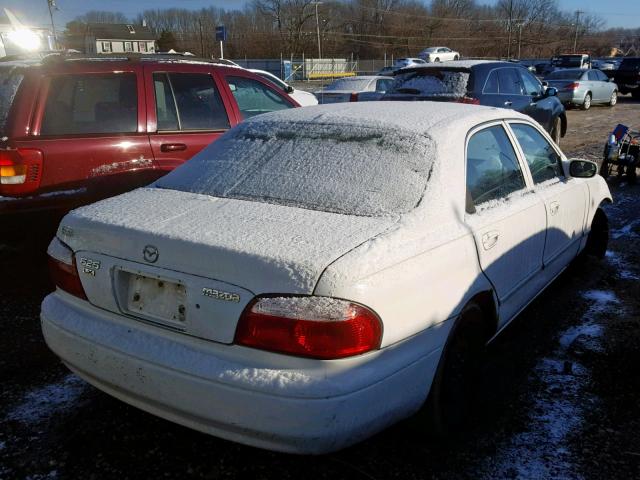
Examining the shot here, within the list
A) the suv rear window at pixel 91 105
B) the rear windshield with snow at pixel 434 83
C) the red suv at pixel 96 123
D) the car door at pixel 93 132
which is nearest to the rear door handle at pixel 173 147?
the red suv at pixel 96 123

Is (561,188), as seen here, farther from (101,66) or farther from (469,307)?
(101,66)

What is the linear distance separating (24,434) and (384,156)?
2.16 meters

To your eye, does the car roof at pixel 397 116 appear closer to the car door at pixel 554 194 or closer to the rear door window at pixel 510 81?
the car door at pixel 554 194

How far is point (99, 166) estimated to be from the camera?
4660 mm

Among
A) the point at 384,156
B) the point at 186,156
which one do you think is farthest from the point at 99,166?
the point at 384,156

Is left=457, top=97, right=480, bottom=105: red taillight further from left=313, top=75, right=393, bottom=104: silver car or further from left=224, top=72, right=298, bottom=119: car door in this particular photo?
left=313, top=75, right=393, bottom=104: silver car

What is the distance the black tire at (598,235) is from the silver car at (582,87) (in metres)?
16.7

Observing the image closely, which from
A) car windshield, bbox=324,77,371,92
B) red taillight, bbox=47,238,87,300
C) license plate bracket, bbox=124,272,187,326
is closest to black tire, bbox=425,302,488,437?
license plate bracket, bbox=124,272,187,326

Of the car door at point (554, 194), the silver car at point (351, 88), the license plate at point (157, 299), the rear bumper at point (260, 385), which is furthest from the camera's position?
the silver car at point (351, 88)

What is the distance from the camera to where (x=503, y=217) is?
291cm

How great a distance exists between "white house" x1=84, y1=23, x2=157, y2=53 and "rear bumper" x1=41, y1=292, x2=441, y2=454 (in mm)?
69729

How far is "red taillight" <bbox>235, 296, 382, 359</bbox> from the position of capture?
1.96 meters

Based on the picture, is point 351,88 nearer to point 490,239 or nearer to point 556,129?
point 556,129

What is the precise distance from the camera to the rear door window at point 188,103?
16.9 ft
